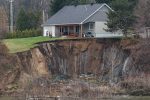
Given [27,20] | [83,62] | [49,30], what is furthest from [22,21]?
[83,62]

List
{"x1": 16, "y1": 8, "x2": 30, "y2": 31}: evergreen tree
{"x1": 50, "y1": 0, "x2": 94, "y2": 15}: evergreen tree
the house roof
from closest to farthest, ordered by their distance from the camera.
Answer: the house roof
{"x1": 50, "y1": 0, "x2": 94, "y2": 15}: evergreen tree
{"x1": 16, "y1": 8, "x2": 30, "y2": 31}: evergreen tree

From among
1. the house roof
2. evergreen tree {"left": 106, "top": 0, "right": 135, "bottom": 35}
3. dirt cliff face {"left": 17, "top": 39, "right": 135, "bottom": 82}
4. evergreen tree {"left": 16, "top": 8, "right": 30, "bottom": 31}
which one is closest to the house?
the house roof

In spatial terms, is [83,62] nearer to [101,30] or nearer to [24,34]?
[101,30]

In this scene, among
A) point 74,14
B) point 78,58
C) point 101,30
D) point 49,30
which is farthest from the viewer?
point 49,30

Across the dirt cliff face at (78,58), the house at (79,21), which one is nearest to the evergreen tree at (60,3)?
the house at (79,21)

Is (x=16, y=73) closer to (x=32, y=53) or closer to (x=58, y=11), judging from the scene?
(x=32, y=53)

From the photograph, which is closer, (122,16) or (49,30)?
(122,16)

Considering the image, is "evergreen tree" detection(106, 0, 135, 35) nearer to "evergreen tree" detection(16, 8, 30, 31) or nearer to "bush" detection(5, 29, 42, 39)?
"bush" detection(5, 29, 42, 39)

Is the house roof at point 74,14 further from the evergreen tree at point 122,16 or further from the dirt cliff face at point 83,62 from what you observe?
the dirt cliff face at point 83,62
